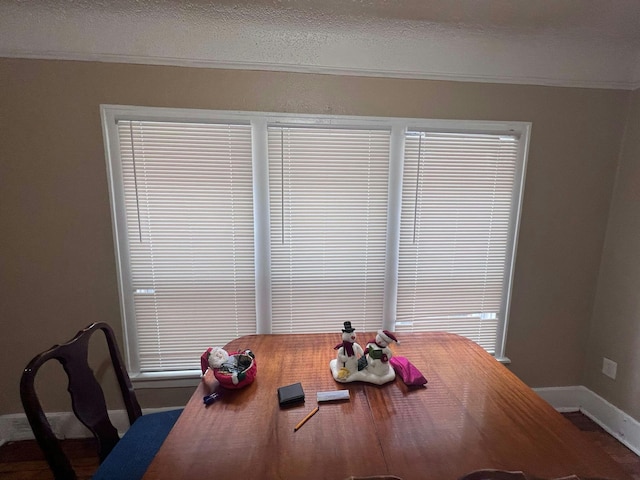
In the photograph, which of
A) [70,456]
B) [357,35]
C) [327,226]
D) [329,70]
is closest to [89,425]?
[70,456]

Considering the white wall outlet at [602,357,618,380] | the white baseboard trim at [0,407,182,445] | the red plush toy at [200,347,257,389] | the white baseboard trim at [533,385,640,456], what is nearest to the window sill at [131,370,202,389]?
the white baseboard trim at [0,407,182,445]

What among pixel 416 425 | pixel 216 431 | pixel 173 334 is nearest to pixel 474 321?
pixel 416 425

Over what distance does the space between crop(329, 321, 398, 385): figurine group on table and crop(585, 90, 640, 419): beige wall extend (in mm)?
1730

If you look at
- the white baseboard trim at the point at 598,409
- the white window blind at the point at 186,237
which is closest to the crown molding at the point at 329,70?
the white window blind at the point at 186,237

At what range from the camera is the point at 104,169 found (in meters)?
1.61

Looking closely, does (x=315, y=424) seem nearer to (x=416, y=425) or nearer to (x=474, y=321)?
(x=416, y=425)

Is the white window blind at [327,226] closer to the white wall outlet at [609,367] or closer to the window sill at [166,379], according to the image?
the window sill at [166,379]

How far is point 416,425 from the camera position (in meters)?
0.99

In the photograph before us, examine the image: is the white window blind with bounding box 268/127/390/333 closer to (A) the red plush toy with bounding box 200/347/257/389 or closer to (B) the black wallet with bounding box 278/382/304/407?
(A) the red plush toy with bounding box 200/347/257/389

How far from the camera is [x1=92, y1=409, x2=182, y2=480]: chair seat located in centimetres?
107

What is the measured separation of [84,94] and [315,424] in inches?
77.5

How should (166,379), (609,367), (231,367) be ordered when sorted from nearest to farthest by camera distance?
1. (231,367)
2. (166,379)
3. (609,367)

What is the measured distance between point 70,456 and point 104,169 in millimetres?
1690

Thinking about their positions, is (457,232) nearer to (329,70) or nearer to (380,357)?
(380,357)
